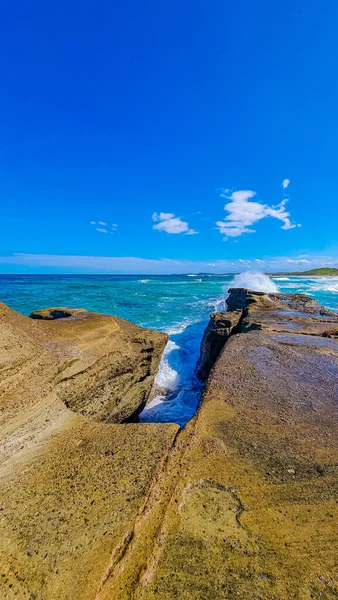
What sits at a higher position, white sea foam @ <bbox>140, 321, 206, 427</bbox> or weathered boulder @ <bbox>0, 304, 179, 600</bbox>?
weathered boulder @ <bbox>0, 304, 179, 600</bbox>

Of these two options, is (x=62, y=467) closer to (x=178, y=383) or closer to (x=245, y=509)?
(x=245, y=509)

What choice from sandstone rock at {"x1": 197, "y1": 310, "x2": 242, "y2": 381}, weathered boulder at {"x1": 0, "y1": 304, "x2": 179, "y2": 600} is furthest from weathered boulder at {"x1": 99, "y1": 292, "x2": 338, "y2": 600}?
sandstone rock at {"x1": 197, "y1": 310, "x2": 242, "y2": 381}

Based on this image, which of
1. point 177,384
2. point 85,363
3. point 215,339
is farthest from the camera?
point 215,339

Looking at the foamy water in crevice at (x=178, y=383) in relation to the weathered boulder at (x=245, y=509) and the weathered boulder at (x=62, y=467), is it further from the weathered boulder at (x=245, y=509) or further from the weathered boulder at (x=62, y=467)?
the weathered boulder at (x=245, y=509)

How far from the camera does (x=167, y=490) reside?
190 centimetres

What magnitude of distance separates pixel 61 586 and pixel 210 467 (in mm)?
1219

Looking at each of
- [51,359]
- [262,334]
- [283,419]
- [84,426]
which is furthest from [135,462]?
[262,334]

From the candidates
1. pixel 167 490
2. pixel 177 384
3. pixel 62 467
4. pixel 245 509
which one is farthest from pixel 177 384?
pixel 245 509

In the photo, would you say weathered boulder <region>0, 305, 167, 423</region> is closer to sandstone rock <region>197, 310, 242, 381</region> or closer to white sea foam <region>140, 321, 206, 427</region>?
white sea foam <region>140, 321, 206, 427</region>

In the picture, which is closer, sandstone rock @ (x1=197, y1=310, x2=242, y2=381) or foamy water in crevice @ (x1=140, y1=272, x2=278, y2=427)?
foamy water in crevice @ (x1=140, y1=272, x2=278, y2=427)

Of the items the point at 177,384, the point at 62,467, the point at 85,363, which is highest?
the point at 85,363

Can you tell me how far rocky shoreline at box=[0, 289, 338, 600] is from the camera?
1.39 metres

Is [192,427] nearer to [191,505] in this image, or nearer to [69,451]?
[191,505]

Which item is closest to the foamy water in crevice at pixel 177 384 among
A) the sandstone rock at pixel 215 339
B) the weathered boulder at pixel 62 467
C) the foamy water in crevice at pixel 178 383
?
the foamy water in crevice at pixel 178 383
